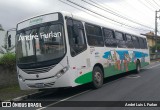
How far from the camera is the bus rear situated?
9.55m

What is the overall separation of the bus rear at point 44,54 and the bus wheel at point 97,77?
6.98 ft

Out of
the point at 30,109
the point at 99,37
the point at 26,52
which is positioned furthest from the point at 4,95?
the point at 99,37

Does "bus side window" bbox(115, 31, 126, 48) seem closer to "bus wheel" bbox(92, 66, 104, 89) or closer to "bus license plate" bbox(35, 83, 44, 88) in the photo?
"bus wheel" bbox(92, 66, 104, 89)

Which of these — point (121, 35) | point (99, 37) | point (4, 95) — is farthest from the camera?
point (121, 35)

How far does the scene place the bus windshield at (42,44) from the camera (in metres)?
9.61

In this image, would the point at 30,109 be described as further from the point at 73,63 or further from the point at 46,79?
the point at 73,63

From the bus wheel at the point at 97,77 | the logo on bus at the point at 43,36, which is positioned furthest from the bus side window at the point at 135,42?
the logo on bus at the point at 43,36

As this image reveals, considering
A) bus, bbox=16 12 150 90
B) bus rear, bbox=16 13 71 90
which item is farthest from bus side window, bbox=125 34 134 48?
bus rear, bbox=16 13 71 90

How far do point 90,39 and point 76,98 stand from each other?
301cm

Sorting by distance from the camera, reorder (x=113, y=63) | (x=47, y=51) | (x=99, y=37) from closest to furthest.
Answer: (x=47, y=51) → (x=99, y=37) → (x=113, y=63)

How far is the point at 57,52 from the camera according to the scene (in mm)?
9609

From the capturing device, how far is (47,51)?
31.6 ft

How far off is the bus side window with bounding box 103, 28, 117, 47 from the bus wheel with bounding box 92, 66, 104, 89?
180 centimetres

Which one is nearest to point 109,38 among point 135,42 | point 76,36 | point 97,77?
point 97,77
